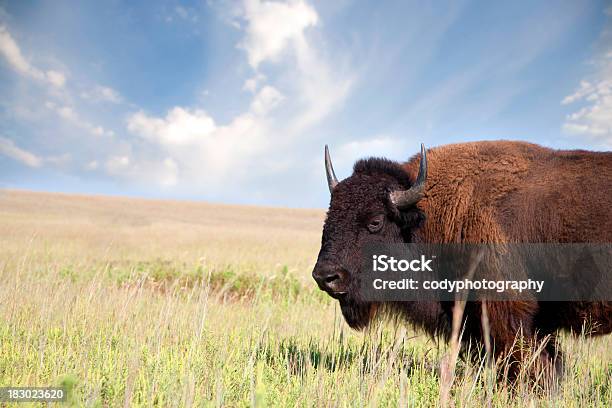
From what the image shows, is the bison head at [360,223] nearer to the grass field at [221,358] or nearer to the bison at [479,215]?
the bison at [479,215]

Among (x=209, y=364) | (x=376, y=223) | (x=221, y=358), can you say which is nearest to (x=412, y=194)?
(x=376, y=223)

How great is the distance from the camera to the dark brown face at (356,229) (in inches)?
173

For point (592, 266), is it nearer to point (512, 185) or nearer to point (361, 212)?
point (512, 185)

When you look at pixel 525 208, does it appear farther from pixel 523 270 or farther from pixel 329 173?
pixel 329 173

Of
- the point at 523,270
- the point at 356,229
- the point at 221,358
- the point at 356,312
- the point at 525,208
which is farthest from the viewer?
the point at 356,312

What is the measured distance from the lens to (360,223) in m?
4.61

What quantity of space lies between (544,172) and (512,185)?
15.4 inches

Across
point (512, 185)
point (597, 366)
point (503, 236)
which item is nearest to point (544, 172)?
point (512, 185)

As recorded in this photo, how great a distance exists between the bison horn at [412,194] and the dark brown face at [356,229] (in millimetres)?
70

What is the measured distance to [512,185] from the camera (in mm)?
4383

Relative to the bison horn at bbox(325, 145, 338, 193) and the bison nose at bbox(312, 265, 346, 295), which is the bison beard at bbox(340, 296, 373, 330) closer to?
the bison nose at bbox(312, 265, 346, 295)

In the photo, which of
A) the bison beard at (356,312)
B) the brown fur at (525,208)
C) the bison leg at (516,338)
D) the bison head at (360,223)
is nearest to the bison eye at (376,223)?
the bison head at (360,223)

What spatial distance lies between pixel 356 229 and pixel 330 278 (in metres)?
0.63

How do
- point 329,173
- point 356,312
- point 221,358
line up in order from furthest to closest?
point 329,173, point 356,312, point 221,358
